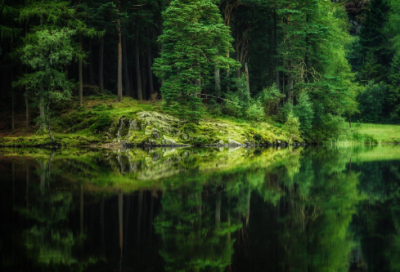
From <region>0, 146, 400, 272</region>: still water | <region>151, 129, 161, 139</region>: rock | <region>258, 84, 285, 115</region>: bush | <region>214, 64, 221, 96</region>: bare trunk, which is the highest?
<region>214, 64, 221, 96</region>: bare trunk

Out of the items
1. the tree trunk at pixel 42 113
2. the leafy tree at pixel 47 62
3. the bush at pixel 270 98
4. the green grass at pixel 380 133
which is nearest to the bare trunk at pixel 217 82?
the bush at pixel 270 98

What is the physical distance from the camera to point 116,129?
31531 mm

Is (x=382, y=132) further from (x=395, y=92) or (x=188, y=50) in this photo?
(x=188, y=50)

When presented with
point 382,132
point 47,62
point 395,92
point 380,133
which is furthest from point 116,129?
point 395,92

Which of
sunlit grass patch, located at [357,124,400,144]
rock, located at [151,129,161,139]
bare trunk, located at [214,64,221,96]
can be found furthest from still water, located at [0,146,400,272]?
sunlit grass patch, located at [357,124,400,144]

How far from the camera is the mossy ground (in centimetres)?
3084

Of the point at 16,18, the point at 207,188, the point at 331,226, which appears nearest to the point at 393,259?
the point at 331,226

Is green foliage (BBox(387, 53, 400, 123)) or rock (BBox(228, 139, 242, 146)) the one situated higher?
green foliage (BBox(387, 53, 400, 123))

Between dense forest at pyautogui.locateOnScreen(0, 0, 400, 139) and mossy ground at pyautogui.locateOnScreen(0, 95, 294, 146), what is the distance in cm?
114

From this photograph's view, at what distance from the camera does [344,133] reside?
4019 centimetres

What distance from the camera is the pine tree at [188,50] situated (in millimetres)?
32531

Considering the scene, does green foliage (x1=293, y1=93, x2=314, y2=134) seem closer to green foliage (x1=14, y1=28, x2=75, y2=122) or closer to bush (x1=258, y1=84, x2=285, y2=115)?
bush (x1=258, y1=84, x2=285, y2=115)

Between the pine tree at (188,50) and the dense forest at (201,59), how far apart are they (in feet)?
0.29

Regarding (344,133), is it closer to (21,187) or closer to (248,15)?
(248,15)
